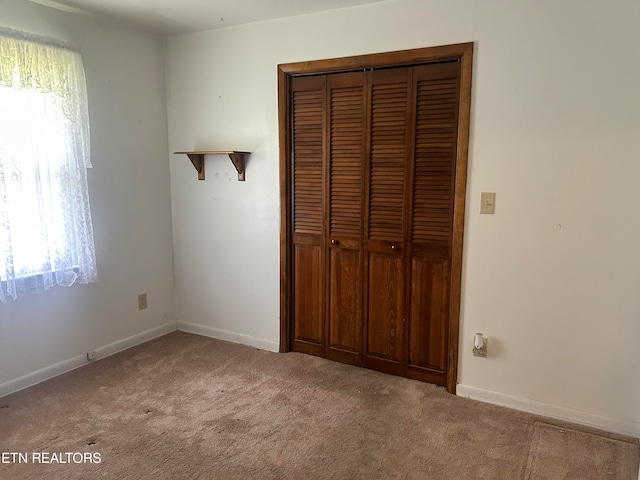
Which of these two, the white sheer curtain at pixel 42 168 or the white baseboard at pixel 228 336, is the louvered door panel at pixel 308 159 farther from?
the white sheer curtain at pixel 42 168

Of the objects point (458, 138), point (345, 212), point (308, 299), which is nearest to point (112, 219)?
point (308, 299)

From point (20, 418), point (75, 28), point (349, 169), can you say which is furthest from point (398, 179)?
point (20, 418)

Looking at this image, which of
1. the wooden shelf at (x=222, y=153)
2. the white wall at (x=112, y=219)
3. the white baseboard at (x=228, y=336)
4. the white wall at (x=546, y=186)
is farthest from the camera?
the white baseboard at (x=228, y=336)

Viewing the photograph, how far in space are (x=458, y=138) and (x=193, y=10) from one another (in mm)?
1764

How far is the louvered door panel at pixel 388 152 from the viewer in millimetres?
2617

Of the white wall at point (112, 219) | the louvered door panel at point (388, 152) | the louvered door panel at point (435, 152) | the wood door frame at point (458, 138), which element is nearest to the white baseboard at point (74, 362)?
the white wall at point (112, 219)

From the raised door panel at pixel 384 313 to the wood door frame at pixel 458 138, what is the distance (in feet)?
1.07

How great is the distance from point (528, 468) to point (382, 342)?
109cm

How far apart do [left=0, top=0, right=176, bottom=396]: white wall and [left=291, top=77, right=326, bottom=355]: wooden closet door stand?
111cm

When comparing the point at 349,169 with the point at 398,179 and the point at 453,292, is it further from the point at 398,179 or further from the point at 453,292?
the point at 453,292

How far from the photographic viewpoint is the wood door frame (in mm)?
2393

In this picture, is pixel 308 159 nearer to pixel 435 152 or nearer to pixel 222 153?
pixel 222 153

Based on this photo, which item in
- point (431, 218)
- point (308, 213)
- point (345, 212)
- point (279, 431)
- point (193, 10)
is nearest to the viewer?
point (279, 431)

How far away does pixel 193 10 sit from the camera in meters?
2.72
